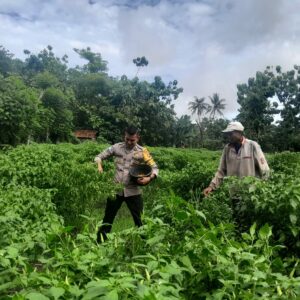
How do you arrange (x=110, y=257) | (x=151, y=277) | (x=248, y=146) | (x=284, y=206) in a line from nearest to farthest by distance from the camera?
(x=151, y=277) < (x=110, y=257) < (x=284, y=206) < (x=248, y=146)

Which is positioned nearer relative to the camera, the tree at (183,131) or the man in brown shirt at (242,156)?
the man in brown shirt at (242,156)

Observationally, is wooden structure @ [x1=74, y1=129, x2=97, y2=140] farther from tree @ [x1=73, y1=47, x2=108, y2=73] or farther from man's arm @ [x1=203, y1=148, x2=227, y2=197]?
man's arm @ [x1=203, y1=148, x2=227, y2=197]

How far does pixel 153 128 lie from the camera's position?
127 ft

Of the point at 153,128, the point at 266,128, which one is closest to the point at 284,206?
the point at 153,128

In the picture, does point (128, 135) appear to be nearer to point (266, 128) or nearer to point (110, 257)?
point (110, 257)

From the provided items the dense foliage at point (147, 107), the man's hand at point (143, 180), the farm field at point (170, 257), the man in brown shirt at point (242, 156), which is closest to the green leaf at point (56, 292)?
the farm field at point (170, 257)

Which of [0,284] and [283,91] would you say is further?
[283,91]

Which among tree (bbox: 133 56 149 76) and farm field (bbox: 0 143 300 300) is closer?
farm field (bbox: 0 143 300 300)

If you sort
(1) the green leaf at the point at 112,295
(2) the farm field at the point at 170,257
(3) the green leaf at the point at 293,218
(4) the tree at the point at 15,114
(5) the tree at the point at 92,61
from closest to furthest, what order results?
(1) the green leaf at the point at 112,295 → (2) the farm field at the point at 170,257 → (3) the green leaf at the point at 293,218 → (4) the tree at the point at 15,114 → (5) the tree at the point at 92,61

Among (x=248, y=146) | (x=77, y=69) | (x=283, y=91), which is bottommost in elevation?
(x=248, y=146)

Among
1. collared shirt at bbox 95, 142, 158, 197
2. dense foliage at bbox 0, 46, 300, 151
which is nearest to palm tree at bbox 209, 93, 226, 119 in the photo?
dense foliage at bbox 0, 46, 300, 151

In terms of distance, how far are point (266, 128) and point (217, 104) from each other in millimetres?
22503

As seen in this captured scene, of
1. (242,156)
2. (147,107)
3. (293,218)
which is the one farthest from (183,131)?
(293,218)

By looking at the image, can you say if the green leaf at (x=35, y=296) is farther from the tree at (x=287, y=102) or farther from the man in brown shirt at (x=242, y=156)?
the tree at (x=287, y=102)
